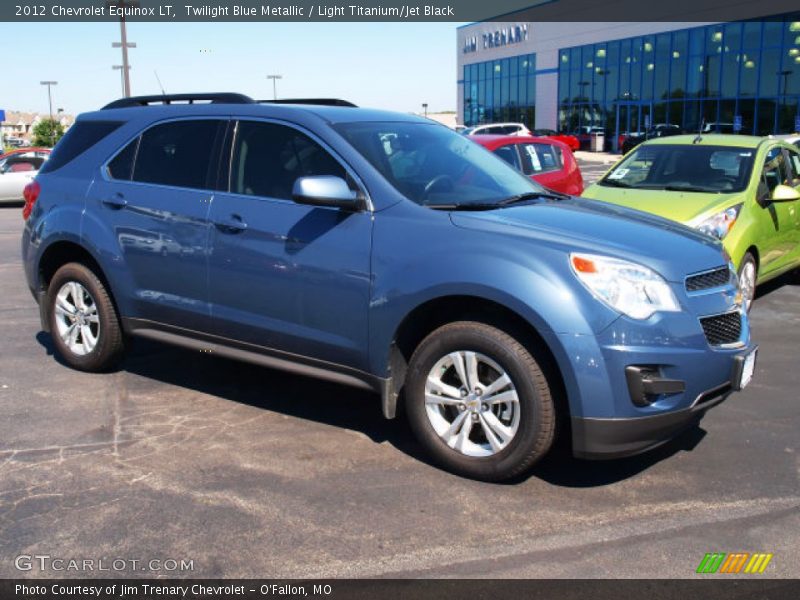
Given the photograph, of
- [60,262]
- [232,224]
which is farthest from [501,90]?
[232,224]

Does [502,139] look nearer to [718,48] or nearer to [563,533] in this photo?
[563,533]

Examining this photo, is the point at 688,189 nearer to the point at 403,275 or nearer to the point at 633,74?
the point at 403,275

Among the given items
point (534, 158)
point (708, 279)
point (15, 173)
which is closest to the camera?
point (708, 279)

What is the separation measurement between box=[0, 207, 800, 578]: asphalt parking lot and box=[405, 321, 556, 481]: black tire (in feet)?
0.40

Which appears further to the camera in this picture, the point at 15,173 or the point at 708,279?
the point at 15,173

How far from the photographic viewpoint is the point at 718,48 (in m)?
39.7

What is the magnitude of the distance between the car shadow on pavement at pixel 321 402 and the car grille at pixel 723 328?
0.78 meters

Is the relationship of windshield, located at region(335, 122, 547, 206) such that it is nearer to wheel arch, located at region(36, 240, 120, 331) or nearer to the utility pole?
wheel arch, located at region(36, 240, 120, 331)

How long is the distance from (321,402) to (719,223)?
3.93 metres

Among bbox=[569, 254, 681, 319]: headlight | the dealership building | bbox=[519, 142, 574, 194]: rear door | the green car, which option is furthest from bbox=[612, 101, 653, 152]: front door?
bbox=[569, 254, 681, 319]: headlight

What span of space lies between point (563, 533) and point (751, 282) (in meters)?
4.77

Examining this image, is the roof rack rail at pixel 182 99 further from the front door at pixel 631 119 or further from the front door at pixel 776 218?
the front door at pixel 631 119

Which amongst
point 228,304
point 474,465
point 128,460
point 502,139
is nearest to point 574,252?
point 474,465

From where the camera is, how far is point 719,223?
6918mm
